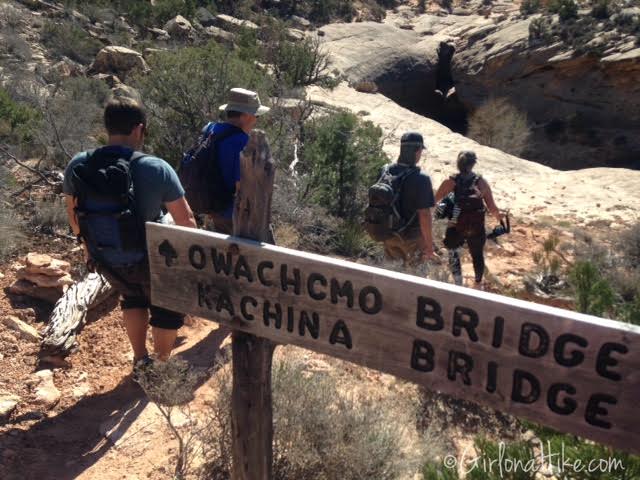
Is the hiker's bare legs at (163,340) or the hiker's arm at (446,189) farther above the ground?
the hiker's arm at (446,189)

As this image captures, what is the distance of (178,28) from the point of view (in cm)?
1770

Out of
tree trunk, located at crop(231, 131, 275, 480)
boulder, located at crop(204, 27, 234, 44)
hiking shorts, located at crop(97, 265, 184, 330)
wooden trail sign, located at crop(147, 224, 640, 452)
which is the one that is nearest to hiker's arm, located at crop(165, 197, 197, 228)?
hiking shorts, located at crop(97, 265, 184, 330)

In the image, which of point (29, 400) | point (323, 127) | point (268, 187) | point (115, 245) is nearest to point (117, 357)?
point (29, 400)

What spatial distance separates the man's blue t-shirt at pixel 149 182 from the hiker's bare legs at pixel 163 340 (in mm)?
605

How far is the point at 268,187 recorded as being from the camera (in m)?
2.04

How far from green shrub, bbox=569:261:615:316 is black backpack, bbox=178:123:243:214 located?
7.69ft

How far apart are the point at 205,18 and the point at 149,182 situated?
1871 centimetres

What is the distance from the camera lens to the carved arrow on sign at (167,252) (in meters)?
2.08

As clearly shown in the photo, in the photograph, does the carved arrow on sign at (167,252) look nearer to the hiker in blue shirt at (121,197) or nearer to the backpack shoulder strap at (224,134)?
the hiker in blue shirt at (121,197)

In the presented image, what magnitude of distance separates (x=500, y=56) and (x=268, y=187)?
66.8 feet

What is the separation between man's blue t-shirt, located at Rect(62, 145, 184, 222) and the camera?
2.91 m

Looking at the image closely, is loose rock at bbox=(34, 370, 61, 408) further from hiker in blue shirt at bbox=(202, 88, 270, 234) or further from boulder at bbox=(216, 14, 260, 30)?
boulder at bbox=(216, 14, 260, 30)

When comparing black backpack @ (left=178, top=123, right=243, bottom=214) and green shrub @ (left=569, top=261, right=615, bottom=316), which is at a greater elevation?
black backpack @ (left=178, top=123, right=243, bottom=214)

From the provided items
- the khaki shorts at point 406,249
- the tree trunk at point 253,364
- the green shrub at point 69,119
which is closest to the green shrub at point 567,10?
the green shrub at point 69,119
